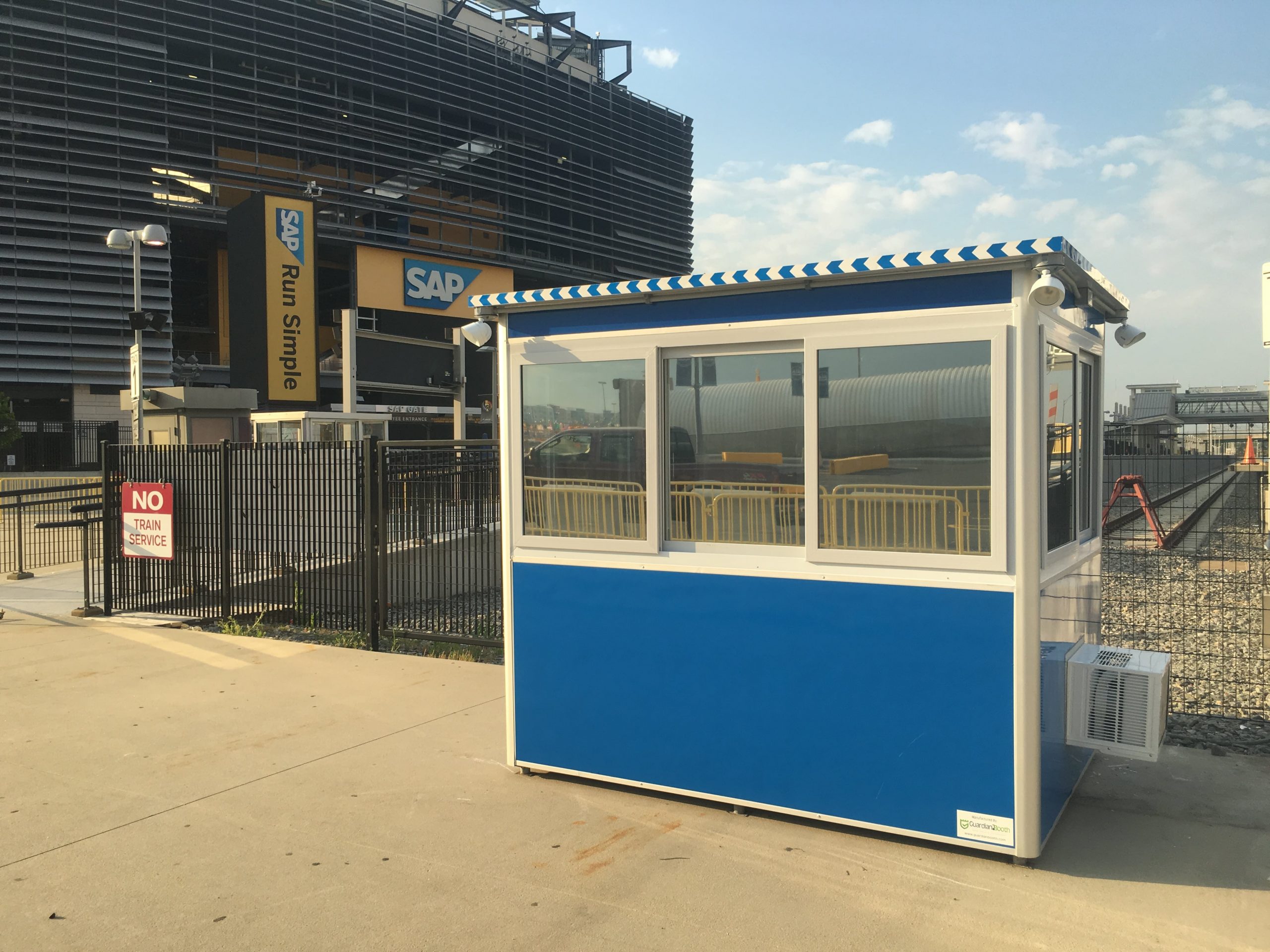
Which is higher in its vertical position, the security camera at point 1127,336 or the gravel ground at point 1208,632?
the security camera at point 1127,336

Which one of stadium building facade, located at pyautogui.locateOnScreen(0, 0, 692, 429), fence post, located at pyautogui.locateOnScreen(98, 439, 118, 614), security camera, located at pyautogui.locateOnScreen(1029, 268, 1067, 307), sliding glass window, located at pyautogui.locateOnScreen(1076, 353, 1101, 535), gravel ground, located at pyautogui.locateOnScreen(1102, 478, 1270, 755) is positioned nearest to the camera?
security camera, located at pyautogui.locateOnScreen(1029, 268, 1067, 307)

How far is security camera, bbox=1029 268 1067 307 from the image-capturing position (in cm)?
387

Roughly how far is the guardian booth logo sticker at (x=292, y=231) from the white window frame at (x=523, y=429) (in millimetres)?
24500

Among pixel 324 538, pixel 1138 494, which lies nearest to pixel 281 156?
pixel 324 538

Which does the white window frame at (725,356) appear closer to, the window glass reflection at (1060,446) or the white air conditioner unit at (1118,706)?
the window glass reflection at (1060,446)

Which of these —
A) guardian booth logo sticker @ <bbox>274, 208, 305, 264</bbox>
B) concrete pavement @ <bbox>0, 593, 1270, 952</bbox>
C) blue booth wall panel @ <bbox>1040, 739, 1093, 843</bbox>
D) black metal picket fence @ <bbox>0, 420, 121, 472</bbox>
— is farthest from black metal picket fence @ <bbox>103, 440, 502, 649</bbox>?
black metal picket fence @ <bbox>0, 420, 121, 472</bbox>

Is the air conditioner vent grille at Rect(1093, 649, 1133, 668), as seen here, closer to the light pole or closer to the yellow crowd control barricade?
the yellow crowd control barricade

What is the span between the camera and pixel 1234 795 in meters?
4.93

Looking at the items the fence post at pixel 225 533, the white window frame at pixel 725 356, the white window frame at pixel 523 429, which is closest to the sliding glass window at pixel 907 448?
the white window frame at pixel 725 356

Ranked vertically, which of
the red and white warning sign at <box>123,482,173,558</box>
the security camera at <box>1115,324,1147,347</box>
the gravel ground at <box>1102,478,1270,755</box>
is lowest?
the gravel ground at <box>1102,478,1270,755</box>

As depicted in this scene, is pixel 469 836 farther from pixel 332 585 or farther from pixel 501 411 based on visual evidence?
pixel 332 585

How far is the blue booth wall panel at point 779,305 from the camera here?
163 inches

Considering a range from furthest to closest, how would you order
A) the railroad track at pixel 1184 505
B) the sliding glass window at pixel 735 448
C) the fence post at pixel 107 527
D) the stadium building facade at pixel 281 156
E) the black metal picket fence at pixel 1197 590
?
1. the stadium building facade at pixel 281 156
2. the fence post at pixel 107 527
3. the railroad track at pixel 1184 505
4. the black metal picket fence at pixel 1197 590
5. the sliding glass window at pixel 735 448

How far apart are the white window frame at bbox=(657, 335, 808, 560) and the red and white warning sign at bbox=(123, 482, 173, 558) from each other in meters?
7.35
